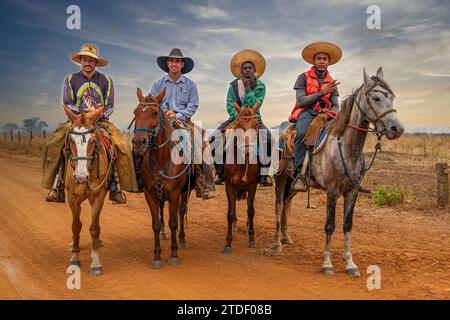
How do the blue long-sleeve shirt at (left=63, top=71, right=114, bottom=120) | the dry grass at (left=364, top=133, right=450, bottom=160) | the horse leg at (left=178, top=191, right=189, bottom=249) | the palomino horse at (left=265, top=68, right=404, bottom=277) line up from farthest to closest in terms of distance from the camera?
1. the dry grass at (left=364, top=133, right=450, bottom=160)
2. the horse leg at (left=178, top=191, right=189, bottom=249)
3. the blue long-sleeve shirt at (left=63, top=71, right=114, bottom=120)
4. the palomino horse at (left=265, top=68, right=404, bottom=277)

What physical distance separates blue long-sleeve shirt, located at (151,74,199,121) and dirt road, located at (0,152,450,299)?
2.84 m

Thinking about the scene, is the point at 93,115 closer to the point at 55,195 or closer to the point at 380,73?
the point at 55,195

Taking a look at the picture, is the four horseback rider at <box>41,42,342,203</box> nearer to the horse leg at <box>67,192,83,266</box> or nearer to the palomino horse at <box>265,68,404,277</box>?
the palomino horse at <box>265,68,404,277</box>

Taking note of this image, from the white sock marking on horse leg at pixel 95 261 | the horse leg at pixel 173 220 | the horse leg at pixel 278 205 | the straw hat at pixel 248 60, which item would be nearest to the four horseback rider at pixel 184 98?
the straw hat at pixel 248 60

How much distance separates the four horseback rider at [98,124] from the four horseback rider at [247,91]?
2002 mm

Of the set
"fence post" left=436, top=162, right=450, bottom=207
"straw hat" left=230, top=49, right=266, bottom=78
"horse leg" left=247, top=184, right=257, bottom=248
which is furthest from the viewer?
"fence post" left=436, top=162, right=450, bottom=207

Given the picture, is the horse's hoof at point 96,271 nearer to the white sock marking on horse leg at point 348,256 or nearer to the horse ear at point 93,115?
the horse ear at point 93,115

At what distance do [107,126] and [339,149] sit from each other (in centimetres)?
418

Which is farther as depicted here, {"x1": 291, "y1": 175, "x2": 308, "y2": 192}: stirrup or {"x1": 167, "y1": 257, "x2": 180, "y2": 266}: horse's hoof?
{"x1": 291, "y1": 175, "x2": 308, "y2": 192}: stirrup

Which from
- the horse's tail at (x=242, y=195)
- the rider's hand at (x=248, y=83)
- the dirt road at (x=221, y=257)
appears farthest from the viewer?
the horse's tail at (x=242, y=195)

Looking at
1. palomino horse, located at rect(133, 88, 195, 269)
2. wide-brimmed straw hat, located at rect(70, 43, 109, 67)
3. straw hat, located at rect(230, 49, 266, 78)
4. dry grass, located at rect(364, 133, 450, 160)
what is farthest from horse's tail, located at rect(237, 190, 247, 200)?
dry grass, located at rect(364, 133, 450, 160)

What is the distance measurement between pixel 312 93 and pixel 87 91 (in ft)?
13.9

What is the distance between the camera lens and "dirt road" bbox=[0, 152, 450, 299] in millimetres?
5582

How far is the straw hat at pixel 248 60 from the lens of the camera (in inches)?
332
